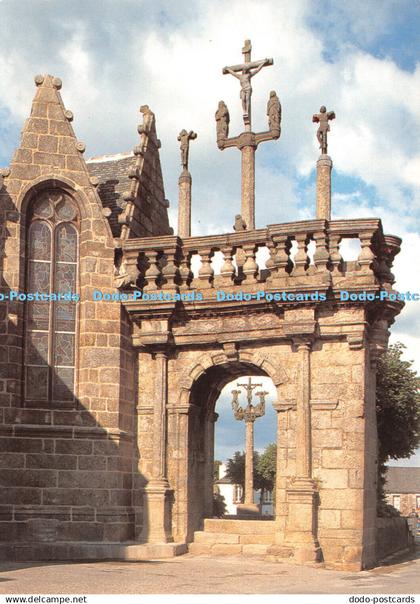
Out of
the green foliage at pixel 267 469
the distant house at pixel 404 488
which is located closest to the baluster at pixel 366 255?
the green foliage at pixel 267 469

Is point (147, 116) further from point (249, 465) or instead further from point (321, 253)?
point (249, 465)

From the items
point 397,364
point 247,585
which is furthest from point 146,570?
point 397,364

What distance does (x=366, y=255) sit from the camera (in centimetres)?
1496

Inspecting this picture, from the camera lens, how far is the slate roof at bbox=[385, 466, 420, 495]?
80875 mm

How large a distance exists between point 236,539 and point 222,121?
26.8ft

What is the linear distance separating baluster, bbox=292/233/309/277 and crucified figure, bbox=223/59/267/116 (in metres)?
3.98

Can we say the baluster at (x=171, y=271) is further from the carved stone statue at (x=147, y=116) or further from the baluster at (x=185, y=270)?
the carved stone statue at (x=147, y=116)

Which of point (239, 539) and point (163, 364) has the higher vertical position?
point (163, 364)

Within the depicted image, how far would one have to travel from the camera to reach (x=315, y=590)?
11.5 metres

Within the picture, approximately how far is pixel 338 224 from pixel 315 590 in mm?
6175

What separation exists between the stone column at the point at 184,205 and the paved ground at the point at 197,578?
623 centimetres

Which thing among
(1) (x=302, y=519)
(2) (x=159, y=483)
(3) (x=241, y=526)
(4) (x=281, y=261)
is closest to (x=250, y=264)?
(4) (x=281, y=261)

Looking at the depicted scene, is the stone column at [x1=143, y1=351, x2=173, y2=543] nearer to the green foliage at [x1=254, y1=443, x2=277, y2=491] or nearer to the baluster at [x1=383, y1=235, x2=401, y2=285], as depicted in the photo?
the baluster at [x1=383, y1=235, x2=401, y2=285]

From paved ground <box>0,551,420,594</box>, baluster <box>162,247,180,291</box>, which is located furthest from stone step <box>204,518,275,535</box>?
baluster <box>162,247,180,291</box>
